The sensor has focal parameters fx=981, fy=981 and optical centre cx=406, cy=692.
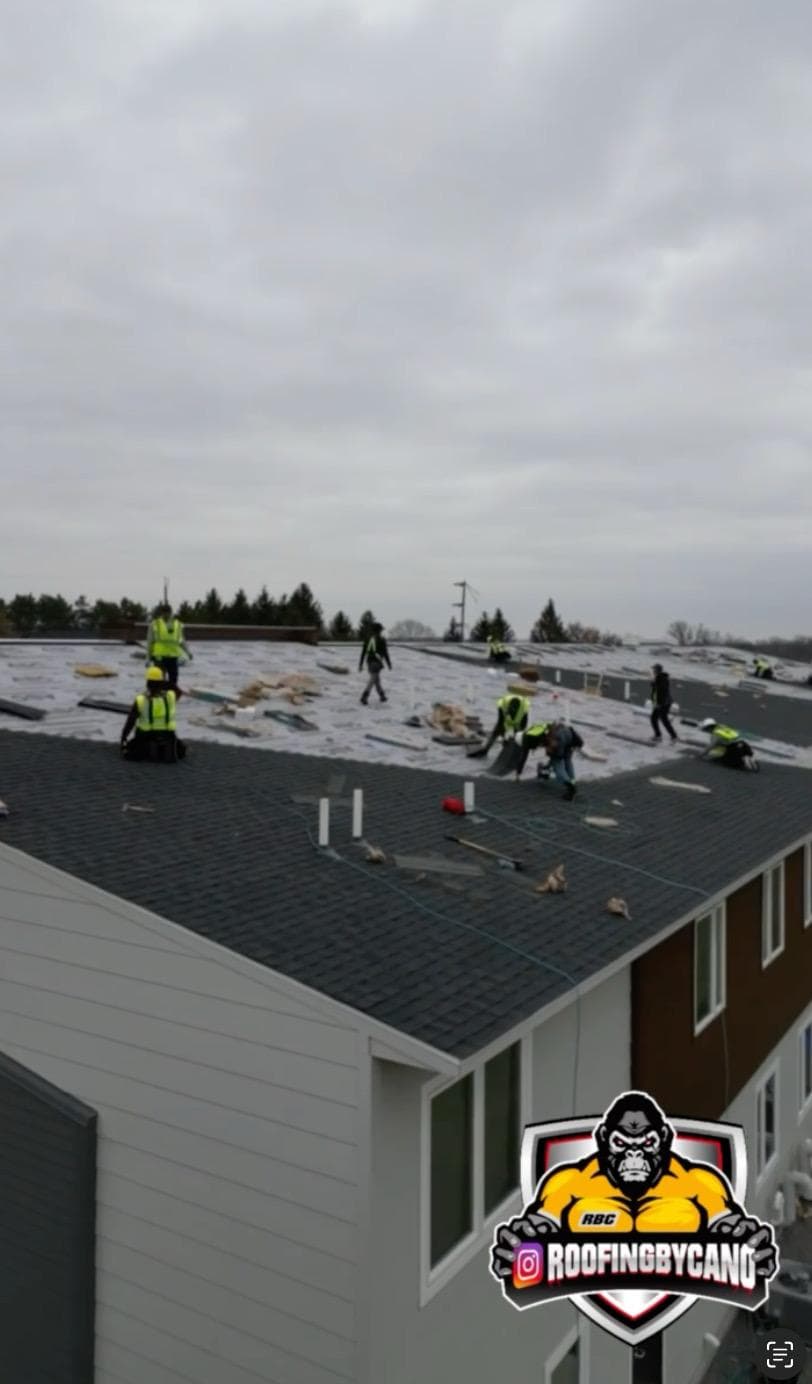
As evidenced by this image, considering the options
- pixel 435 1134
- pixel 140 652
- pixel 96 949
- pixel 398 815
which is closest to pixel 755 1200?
pixel 398 815

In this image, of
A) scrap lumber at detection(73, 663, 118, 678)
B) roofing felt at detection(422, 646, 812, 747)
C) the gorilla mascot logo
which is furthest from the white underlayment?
the gorilla mascot logo

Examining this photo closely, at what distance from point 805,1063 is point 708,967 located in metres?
7.28

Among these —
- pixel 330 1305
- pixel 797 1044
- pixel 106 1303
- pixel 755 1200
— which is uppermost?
pixel 330 1305

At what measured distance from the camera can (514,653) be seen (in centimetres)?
3416

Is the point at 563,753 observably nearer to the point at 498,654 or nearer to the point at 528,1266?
the point at 528,1266

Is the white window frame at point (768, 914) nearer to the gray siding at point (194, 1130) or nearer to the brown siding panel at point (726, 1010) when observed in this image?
the brown siding panel at point (726, 1010)

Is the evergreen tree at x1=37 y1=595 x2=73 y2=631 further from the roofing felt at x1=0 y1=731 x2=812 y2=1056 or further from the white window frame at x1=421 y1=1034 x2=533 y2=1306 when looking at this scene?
the white window frame at x1=421 y1=1034 x2=533 y2=1306

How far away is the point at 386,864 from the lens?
971 centimetres

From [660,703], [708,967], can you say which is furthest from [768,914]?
[660,703]

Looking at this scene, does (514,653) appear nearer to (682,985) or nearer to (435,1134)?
(682,985)

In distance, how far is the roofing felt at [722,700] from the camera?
83.1 ft

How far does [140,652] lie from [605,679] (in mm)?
15771

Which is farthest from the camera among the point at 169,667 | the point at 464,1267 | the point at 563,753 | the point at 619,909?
the point at 169,667

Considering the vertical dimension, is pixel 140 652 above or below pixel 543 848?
above
